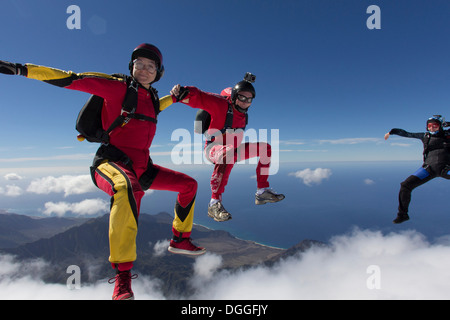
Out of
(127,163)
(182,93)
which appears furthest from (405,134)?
(127,163)

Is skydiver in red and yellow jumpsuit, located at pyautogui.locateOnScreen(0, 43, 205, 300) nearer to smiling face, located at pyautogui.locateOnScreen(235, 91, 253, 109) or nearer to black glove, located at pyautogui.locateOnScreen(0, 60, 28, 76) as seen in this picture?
black glove, located at pyautogui.locateOnScreen(0, 60, 28, 76)

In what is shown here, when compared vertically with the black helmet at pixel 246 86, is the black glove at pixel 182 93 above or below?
below

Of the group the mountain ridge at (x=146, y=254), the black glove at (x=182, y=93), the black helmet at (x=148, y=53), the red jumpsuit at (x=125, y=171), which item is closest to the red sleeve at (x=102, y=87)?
the red jumpsuit at (x=125, y=171)

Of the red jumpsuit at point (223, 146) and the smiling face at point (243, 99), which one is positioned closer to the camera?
the red jumpsuit at point (223, 146)

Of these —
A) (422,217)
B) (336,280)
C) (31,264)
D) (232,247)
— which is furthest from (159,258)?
(422,217)

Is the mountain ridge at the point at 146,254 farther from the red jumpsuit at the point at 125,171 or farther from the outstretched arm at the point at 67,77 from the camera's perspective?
the outstretched arm at the point at 67,77
